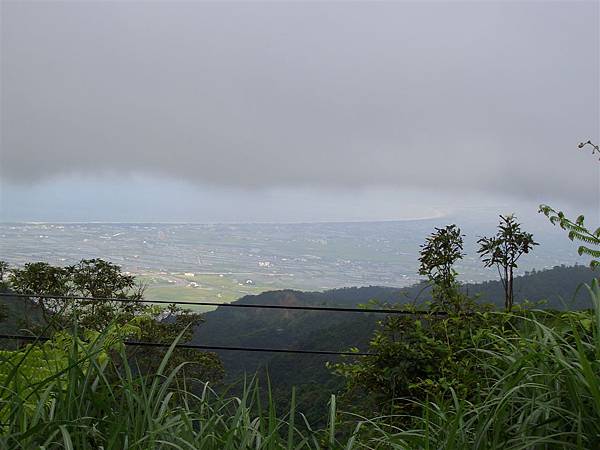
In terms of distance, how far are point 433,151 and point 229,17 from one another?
3.60 metres

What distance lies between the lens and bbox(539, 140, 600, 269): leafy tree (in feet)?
11.0

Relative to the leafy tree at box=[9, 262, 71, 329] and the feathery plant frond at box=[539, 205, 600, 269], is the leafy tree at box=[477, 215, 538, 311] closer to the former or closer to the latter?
the feathery plant frond at box=[539, 205, 600, 269]

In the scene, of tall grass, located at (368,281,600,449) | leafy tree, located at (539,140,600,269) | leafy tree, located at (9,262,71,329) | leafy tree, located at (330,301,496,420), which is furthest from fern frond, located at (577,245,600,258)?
leafy tree, located at (9,262,71,329)

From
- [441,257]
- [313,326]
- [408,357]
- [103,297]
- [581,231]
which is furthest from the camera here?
[103,297]

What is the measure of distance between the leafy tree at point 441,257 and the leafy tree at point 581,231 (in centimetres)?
82

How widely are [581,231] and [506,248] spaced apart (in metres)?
0.98

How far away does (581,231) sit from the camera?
3471mm

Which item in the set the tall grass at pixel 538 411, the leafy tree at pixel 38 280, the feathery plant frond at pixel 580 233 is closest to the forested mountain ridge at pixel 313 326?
the feathery plant frond at pixel 580 233

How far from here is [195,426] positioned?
5.90ft

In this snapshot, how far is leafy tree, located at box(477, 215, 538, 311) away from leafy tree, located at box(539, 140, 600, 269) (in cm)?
68

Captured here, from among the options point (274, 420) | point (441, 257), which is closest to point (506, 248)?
point (441, 257)

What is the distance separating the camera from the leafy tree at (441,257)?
14.3 feet

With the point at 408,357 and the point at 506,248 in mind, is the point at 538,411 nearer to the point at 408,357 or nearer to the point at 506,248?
the point at 408,357

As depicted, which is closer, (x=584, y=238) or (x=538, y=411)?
(x=538, y=411)
